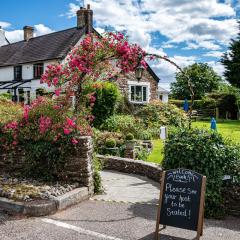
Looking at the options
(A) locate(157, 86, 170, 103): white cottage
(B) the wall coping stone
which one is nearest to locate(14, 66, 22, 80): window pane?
(A) locate(157, 86, 170, 103): white cottage

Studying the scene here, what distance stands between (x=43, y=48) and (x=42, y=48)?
17 cm

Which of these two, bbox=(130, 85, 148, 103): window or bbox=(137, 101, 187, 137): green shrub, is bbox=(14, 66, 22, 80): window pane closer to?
bbox=(130, 85, 148, 103): window

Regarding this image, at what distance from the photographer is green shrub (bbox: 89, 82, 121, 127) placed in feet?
67.6

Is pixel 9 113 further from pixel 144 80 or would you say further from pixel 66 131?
pixel 144 80

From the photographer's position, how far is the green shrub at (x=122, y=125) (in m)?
17.9

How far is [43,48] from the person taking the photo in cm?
3356

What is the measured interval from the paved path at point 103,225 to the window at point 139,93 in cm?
2177

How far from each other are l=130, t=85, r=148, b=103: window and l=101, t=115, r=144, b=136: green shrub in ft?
28.2

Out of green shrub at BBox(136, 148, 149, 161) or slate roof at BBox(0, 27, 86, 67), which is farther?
slate roof at BBox(0, 27, 86, 67)

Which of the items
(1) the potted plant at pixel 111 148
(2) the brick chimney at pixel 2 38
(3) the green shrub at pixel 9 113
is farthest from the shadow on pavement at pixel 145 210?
(2) the brick chimney at pixel 2 38

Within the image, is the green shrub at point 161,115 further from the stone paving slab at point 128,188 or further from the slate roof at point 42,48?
the stone paving slab at point 128,188

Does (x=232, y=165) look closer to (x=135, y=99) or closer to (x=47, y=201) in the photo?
(x=47, y=201)

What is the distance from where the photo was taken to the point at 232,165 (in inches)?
274

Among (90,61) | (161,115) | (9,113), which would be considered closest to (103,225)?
(90,61)
